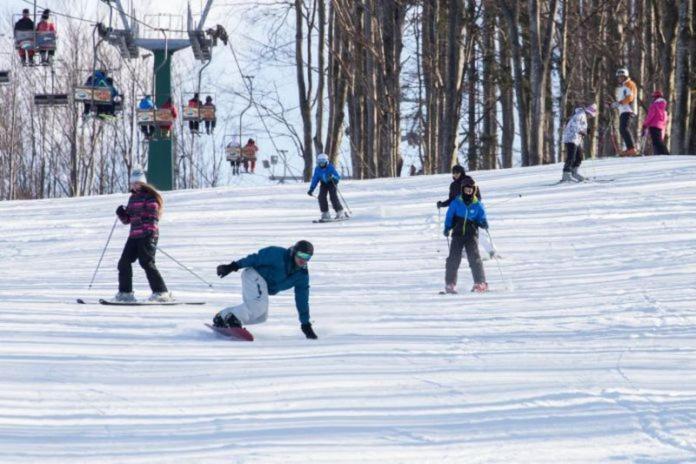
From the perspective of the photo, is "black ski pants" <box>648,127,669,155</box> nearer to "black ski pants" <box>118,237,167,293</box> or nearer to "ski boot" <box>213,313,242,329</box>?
"black ski pants" <box>118,237,167,293</box>

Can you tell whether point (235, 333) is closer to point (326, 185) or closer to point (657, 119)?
point (326, 185)

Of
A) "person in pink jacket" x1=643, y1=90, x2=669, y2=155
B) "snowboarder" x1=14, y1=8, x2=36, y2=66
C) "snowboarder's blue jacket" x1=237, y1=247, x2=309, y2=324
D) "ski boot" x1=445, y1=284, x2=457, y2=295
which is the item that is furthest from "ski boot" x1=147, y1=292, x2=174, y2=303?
"snowboarder" x1=14, y1=8, x2=36, y2=66

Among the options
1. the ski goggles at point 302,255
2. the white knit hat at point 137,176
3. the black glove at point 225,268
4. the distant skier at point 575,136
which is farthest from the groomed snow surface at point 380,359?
the distant skier at point 575,136

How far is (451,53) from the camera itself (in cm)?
3180

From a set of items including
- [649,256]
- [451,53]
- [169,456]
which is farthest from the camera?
[451,53]

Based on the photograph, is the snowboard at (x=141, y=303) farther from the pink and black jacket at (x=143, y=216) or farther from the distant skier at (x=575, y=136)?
the distant skier at (x=575, y=136)

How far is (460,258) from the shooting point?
45.8 ft

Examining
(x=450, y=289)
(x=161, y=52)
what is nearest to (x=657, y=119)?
(x=450, y=289)

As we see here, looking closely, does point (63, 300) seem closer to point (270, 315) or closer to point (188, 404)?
point (270, 315)

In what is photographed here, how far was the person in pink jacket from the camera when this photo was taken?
82.7ft

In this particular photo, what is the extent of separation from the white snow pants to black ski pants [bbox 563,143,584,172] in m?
12.8

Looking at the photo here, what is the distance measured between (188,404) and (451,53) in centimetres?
2503

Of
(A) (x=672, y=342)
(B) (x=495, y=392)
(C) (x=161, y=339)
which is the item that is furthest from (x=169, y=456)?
(A) (x=672, y=342)

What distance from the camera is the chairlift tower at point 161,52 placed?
1320 inches
